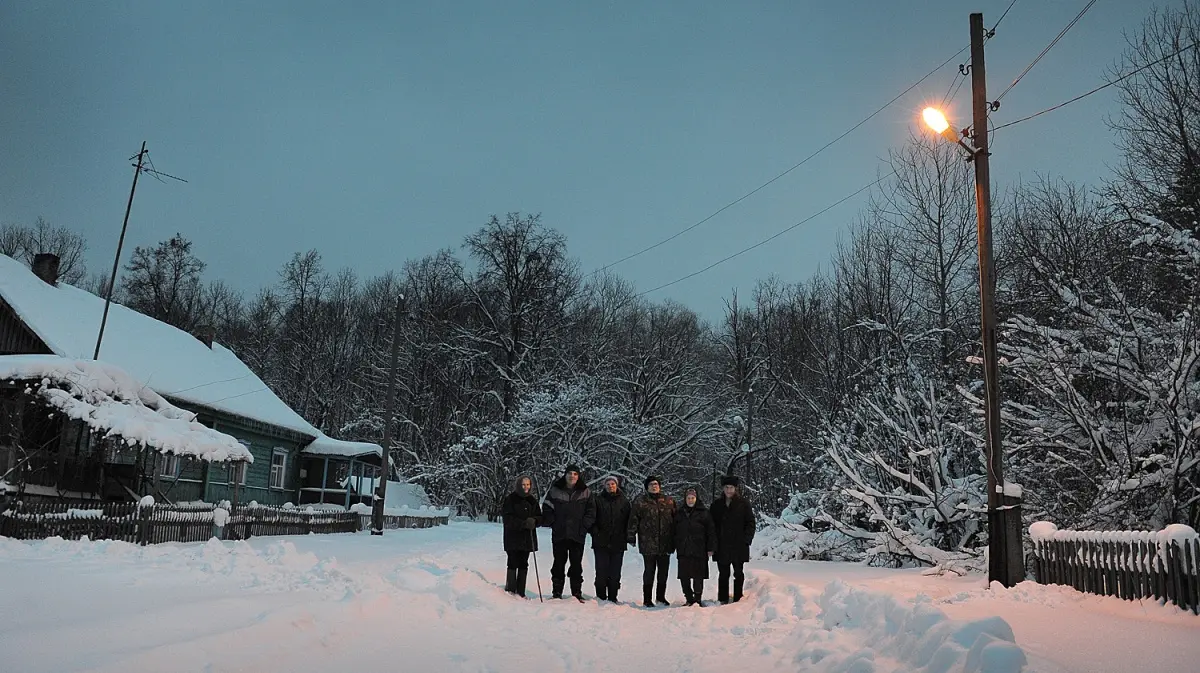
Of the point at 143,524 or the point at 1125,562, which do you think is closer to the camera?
the point at 1125,562

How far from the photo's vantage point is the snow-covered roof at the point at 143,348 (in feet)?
73.6

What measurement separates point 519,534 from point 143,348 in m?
20.3

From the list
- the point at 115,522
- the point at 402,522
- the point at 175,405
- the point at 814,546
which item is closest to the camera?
the point at 115,522

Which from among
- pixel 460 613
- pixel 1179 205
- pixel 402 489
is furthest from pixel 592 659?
pixel 402 489

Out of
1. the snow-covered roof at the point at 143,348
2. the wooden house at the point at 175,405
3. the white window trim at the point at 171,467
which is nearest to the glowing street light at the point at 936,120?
the wooden house at the point at 175,405

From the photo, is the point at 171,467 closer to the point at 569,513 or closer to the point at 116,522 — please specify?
the point at 116,522

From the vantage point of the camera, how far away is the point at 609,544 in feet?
37.3

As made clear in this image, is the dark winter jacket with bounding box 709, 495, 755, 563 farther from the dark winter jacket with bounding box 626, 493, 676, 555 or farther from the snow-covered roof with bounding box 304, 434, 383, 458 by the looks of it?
the snow-covered roof with bounding box 304, 434, 383, 458

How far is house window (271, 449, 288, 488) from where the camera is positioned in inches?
1241

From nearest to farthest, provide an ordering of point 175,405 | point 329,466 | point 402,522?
point 175,405 → point 402,522 → point 329,466

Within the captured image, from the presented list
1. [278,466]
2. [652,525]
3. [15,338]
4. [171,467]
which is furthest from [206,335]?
[652,525]

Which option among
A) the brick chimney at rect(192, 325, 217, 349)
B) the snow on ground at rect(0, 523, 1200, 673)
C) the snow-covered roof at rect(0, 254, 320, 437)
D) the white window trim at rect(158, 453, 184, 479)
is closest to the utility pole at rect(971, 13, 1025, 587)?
the snow on ground at rect(0, 523, 1200, 673)

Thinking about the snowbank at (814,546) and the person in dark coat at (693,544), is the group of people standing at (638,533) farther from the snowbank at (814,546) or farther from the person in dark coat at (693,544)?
the snowbank at (814,546)

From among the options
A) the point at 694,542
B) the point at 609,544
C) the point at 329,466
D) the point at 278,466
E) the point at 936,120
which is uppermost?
the point at 936,120
